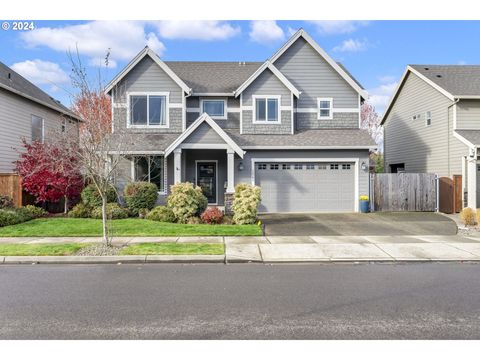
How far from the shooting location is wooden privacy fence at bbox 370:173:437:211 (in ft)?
61.4

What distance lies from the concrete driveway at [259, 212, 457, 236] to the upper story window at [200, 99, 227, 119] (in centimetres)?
667

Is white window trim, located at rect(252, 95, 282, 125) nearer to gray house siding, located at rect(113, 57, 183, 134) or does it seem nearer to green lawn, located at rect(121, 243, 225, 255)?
gray house siding, located at rect(113, 57, 183, 134)

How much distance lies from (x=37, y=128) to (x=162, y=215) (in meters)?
13.0

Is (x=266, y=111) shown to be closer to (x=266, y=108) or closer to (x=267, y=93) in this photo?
(x=266, y=108)

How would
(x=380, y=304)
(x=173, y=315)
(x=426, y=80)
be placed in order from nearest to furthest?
(x=173, y=315)
(x=380, y=304)
(x=426, y=80)

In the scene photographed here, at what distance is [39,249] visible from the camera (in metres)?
9.40

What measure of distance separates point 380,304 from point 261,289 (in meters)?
2.07

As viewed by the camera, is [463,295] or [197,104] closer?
[463,295]

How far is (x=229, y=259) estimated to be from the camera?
8633 millimetres

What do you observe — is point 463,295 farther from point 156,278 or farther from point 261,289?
point 156,278

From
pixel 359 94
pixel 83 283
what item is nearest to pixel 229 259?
pixel 83 283

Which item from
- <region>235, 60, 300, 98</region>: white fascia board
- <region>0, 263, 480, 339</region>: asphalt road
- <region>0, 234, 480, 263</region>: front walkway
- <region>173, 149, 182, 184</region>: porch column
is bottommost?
<region>0, 263, 480, 339</region>: asphalt road

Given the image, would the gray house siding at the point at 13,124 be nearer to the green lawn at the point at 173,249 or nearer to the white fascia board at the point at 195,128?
the white fascia board at the point at 195,128

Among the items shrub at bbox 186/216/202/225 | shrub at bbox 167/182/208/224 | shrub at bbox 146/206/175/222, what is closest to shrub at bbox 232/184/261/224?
shrub at bbox 186/216/202/225
